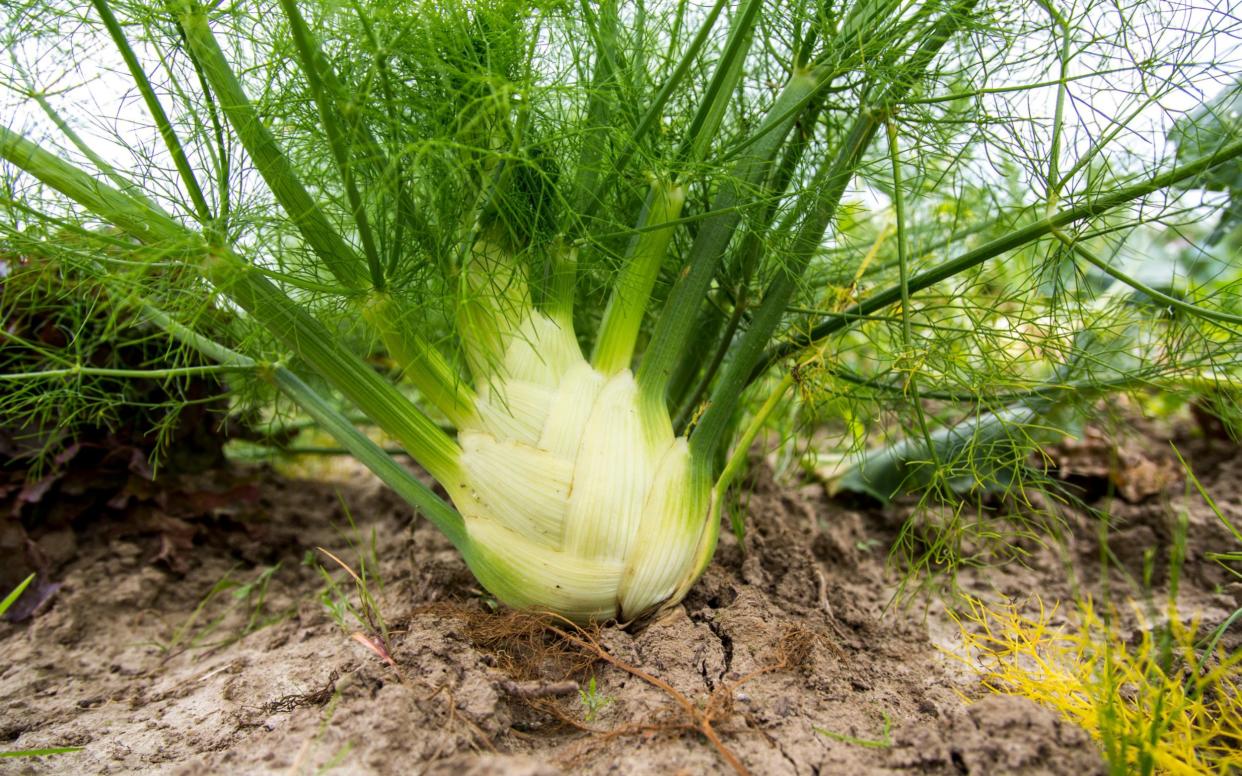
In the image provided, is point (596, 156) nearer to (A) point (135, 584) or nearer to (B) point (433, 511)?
(B) point (433, 511)

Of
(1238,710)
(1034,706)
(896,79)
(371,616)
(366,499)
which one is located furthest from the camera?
(366,499)

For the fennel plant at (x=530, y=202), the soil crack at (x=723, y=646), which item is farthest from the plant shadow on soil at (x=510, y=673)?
the fennel plant at (x=530, y=202)

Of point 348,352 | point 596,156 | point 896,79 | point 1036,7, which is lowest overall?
point 348,352

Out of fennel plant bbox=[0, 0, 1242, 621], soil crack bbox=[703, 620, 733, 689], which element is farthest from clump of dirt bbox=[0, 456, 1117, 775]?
fennel plant bbox=[0, 0, 1242, 621]

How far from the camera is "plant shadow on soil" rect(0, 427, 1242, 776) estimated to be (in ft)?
3.09

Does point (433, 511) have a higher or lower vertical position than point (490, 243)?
lower

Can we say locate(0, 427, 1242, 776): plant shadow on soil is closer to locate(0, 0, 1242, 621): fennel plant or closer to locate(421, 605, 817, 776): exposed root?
locate(421, 605, 817, 776): exposed root

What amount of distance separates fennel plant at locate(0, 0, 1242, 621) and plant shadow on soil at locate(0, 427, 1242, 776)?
137 mm

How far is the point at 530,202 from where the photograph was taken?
130 centimetres

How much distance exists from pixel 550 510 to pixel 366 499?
1.04 meters

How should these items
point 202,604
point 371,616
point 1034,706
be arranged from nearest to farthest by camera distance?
point 1034,706
point 371,616
point 202,604

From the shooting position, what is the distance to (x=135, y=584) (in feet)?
5.41

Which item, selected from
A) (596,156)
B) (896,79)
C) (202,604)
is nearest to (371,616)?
(202,604)

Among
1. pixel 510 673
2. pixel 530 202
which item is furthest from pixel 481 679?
pixel 530 202
